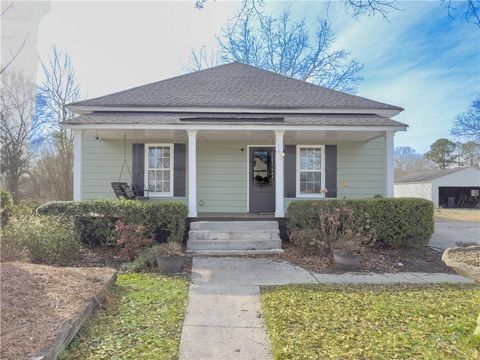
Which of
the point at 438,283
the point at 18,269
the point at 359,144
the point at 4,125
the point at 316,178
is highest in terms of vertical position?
the point at 4,125

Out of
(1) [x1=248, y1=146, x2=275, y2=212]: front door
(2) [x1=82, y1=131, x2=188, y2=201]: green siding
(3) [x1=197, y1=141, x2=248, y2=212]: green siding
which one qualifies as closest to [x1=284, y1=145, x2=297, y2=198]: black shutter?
(1) [x1=248, y1=146, x2=275, y2=212]: front door

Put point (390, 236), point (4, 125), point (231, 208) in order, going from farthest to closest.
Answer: point (4, 125)
point (231, 208)
point (390, 236)

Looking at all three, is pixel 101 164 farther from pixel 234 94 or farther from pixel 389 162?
pixel 389 162

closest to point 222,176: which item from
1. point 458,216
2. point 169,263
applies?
point 169,263

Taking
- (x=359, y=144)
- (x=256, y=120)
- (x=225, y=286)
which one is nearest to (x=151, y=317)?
(x=225, y=286)

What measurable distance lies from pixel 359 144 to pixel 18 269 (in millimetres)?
9618

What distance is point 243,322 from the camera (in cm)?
379

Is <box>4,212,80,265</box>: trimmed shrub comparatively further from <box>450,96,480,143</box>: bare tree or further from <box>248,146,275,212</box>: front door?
<box>450,96,480,143</box>: bare tree

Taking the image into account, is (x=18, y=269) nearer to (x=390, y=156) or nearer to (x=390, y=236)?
(x=390, y=236)

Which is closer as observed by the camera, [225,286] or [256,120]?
[225,286]

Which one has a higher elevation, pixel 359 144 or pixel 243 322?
pixel 359 144

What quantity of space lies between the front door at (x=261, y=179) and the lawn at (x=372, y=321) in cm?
548

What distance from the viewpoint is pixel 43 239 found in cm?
618

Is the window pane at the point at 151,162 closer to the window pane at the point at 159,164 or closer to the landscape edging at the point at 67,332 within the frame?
the window pane at the point at 159,164
